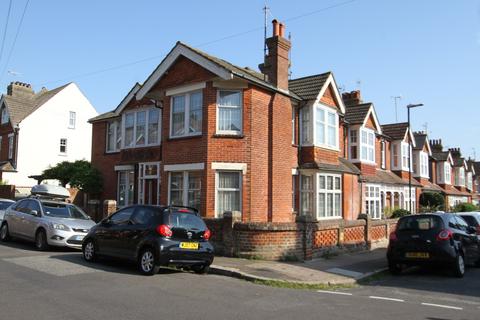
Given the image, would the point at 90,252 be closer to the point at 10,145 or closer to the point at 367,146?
the point at 367,146

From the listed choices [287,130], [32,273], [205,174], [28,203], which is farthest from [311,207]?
[32,273]

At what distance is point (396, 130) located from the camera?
103ft

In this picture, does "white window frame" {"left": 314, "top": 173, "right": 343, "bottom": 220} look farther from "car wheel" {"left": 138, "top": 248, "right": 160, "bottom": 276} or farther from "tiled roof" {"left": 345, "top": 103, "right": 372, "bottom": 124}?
"car wheel" {"left": 138, "top": 248, "right": 160, "bottom": 276}

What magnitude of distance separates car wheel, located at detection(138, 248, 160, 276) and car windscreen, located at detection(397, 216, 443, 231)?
659 cm

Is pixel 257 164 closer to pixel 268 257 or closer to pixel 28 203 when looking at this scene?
pixel 268 257

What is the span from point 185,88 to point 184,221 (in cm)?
738

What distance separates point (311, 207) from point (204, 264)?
945 cm

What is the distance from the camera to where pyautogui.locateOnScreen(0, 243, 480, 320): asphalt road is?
271 inches

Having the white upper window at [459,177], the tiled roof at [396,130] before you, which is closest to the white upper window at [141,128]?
the tiled roof at [396,130]

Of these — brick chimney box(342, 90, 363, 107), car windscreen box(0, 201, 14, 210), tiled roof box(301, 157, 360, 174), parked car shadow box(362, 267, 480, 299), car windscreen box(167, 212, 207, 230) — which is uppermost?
brick chimney box(342, 90, 363, 107)

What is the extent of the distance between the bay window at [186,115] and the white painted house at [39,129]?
23007mm

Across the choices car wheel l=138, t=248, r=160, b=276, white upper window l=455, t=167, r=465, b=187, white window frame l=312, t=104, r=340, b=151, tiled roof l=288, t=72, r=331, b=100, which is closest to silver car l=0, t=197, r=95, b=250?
car wheel l=138, t=248, r=160, b=276

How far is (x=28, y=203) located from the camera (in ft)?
49.4

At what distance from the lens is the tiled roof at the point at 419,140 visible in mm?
34938
